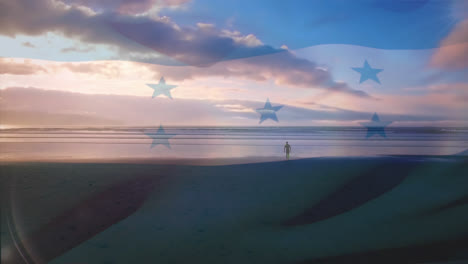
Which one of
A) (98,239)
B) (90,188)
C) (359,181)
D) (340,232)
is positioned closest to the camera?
(98,239)

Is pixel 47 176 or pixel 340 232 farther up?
pixel 47 176

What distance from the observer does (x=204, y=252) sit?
5.46 meters

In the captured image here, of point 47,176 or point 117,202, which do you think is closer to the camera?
point 117,202

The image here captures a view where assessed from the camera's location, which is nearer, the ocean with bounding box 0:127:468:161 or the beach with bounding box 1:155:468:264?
the beach with bounding box 1:155:468:264

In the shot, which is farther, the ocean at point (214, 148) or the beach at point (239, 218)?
the ocean at point (214, 148)

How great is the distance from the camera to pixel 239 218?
284 inches

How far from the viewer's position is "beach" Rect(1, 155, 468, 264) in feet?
17.6

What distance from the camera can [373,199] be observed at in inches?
329

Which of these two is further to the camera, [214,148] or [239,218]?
[214,148]

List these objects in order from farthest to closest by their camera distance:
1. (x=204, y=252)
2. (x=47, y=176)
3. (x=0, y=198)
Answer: (x=47, y=176) → (x=0, y=198) → (x=204, y=252)

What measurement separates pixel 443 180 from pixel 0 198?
15.3 m

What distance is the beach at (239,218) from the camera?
5359 millimetres

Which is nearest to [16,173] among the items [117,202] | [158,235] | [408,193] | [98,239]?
[117,202]

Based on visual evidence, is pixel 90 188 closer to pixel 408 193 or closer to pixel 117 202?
pixel 117 202
